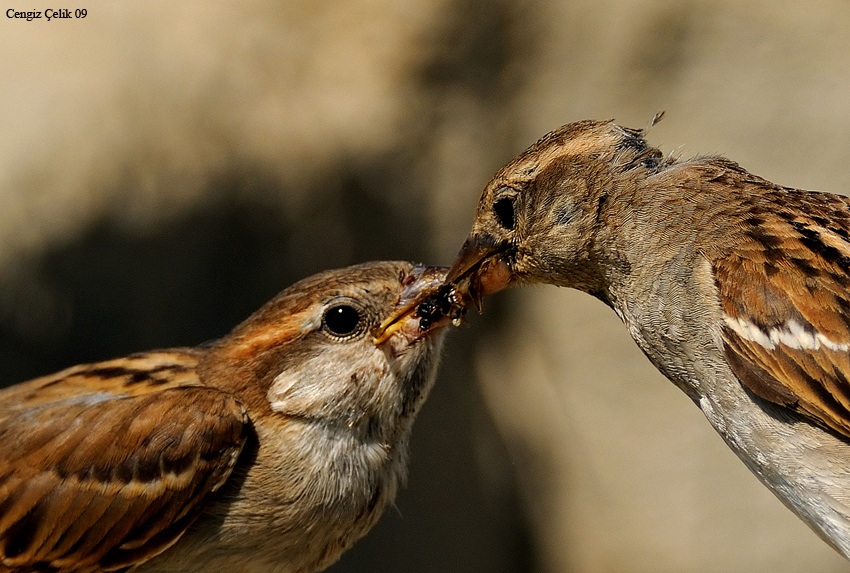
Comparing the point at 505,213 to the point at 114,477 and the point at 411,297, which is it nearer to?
the point at 411,297

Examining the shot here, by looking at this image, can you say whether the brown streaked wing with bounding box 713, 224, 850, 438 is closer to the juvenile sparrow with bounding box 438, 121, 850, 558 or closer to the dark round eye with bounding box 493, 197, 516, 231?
the juvenile sparrow with bounding box 438, 121, 850, 558

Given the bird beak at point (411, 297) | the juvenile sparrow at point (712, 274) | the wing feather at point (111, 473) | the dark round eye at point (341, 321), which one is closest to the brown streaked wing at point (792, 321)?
the juvenile sparrow at point (712, 274)

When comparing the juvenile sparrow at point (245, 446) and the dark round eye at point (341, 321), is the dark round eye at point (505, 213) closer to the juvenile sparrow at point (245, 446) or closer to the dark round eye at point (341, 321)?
the juvenile sparrow at point (245, 446)

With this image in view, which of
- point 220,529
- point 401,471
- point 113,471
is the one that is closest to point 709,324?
point 401,471

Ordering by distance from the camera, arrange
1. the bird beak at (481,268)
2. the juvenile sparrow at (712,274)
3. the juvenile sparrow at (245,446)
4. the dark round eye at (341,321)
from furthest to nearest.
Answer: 1. the bird beak at (481,268)
2. the dark round eye at (341,321)
3. the juvenile sparrow at (245,446)
4. the juvenile sparrow at (712,274)

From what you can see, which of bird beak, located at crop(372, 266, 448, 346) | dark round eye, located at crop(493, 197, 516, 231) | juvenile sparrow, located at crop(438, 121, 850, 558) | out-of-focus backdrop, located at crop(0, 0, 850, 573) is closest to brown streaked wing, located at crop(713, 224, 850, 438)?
juvenile sparrow, located at crop(438, 121, 850, 558)

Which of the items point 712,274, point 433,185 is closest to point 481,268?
point 712,274
